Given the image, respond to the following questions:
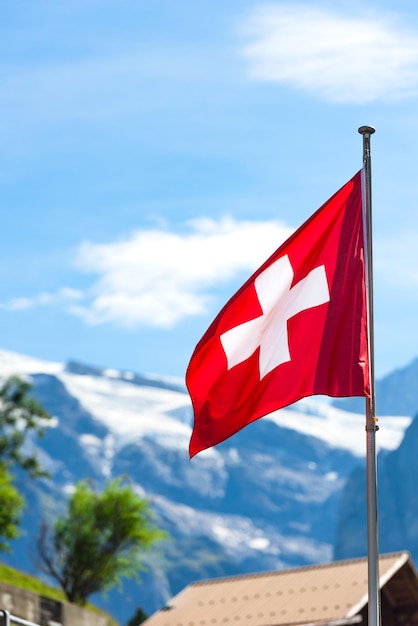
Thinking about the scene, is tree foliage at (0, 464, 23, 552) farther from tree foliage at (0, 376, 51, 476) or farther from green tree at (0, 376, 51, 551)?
tree foliage at (0, 376, 51, 476)

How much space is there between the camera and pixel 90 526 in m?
77.6

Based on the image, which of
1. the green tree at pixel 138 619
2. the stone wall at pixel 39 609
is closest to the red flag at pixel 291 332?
the stone wall at pixel 39 609

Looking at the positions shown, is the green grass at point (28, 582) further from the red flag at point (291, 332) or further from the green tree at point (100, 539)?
the red flag at point (291, 332)

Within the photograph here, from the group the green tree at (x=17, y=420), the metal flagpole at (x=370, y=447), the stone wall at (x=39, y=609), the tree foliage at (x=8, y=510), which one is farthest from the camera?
the green tree at (x=17, y=420)

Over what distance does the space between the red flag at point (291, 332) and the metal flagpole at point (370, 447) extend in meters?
0.15

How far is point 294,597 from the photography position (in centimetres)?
4822

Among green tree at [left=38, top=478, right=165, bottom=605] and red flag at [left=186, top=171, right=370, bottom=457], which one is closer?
red flag at [left=186, top=171, right=370, bottom=457]

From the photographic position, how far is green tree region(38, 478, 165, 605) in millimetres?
74188

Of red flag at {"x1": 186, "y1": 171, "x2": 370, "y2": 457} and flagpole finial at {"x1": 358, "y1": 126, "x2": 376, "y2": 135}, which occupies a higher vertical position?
flagpole finial at {"x1": 358, "y1": 126, "x2": 376, "y2": 135}

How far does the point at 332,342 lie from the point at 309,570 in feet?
127

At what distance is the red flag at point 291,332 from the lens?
14.4 meters

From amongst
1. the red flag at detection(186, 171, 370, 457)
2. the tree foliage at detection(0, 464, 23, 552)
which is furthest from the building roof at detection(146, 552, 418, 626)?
the red flag at detection(186, 171, 370, 457)

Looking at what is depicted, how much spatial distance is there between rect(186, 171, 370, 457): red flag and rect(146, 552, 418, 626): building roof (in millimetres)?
30891

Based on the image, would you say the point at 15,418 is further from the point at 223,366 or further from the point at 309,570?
the point at 223,366
